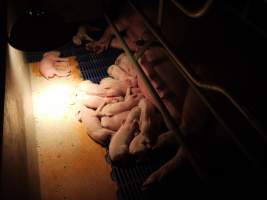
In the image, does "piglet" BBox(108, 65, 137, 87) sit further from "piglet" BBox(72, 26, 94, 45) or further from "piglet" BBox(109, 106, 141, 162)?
"piglet" BBox(72, 26, 94, 45)

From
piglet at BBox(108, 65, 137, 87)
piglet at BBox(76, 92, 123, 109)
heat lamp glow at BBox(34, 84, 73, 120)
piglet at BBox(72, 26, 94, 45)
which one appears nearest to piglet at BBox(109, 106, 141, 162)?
piglet at BBox(76, 92, 123, 109)

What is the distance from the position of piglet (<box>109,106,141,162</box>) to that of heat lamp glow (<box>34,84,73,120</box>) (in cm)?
88

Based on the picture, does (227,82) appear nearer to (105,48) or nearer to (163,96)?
(163,96)

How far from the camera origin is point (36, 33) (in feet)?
7.35

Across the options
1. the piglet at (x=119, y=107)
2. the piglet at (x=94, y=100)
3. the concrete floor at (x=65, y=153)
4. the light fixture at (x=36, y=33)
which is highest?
the light fixture at (x=36, y=33)

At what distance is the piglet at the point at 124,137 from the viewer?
2.79 metres

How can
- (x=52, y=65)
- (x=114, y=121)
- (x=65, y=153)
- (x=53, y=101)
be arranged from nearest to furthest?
(x=65, y=153) < (x=114, y=121) < (x=53, y=101) < (x=52, y=65)

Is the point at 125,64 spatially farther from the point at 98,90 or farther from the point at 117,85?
the point at 98,90

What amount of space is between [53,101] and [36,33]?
58.4 inches

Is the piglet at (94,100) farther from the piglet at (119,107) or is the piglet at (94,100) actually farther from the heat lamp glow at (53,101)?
the heat lamp glow at (53,101)

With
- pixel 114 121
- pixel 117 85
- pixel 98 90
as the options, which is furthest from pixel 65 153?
pixel 117 85

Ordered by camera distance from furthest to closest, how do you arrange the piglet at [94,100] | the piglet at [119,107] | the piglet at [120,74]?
1. the piglet at [120,74]
2. the piglet at [94,100]
3. the piglet at [119,107]

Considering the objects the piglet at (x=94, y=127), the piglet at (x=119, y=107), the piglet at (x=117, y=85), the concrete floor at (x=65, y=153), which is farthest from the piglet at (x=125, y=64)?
the piglet at (x=94, y=127)

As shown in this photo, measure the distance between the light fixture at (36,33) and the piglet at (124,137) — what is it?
115cm
